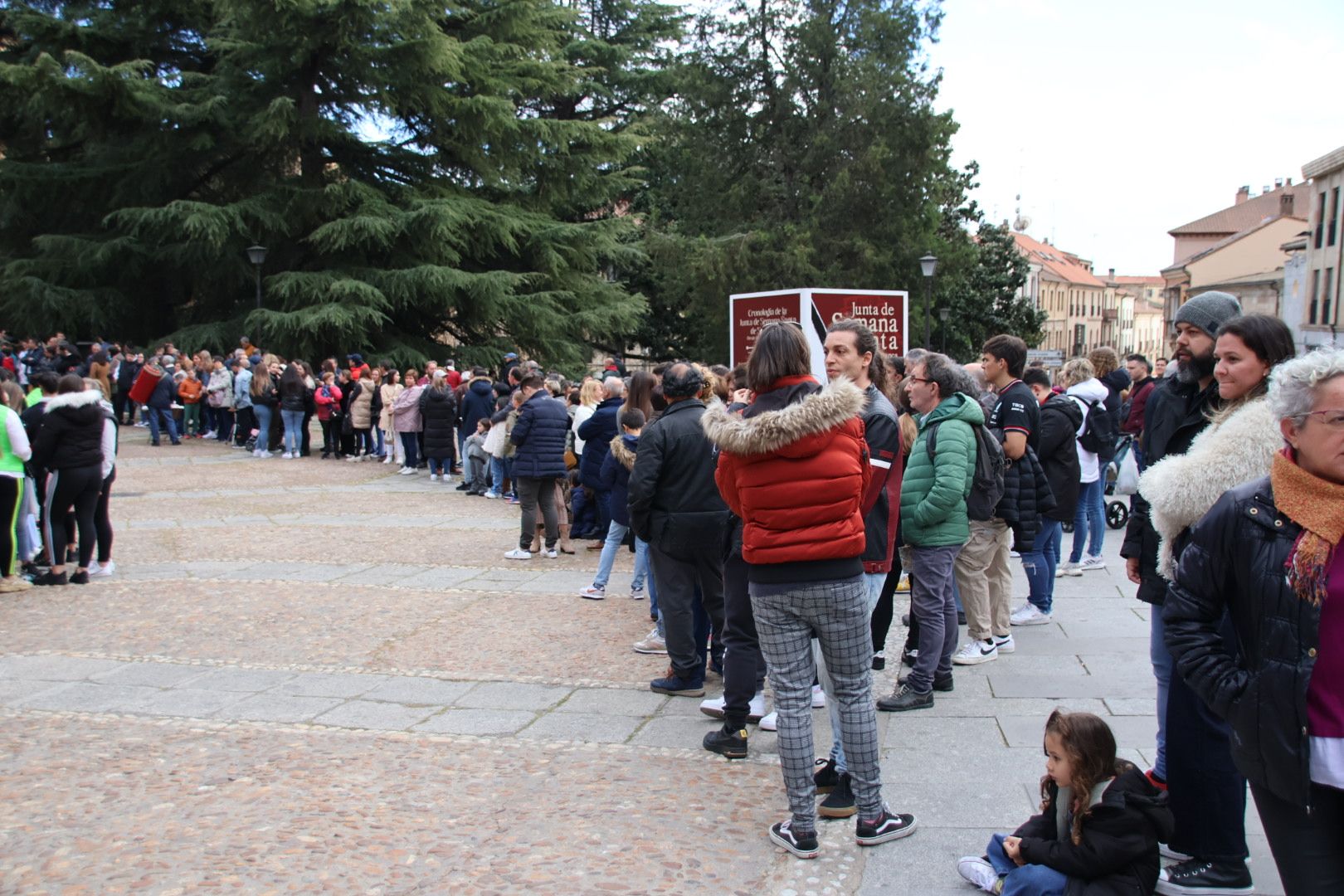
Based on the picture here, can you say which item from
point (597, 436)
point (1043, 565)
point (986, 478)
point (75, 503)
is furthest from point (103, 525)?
point (1043, 565)

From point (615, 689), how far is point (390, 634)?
2.24 metres

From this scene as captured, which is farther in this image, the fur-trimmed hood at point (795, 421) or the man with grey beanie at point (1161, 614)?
the fur-trimmed hood at point (795, 421)

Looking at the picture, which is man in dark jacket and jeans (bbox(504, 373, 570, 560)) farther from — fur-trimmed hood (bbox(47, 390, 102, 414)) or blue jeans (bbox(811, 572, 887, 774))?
blue jeans (bbox(811, 572, 887, 774))

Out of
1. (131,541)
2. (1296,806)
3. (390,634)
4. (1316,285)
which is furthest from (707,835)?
(1316,285)

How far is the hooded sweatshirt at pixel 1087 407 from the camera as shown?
31.3ft

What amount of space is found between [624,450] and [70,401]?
191 inches

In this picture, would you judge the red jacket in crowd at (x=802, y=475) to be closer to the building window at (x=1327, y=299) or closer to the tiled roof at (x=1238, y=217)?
the building window at (x=1327, y=299)

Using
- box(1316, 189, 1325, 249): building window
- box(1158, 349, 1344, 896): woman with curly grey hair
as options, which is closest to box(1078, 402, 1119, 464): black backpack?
box(1158, 349, 1344, 896): woman with curly grey hair

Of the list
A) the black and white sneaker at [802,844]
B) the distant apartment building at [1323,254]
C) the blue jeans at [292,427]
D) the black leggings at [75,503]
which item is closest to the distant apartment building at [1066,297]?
the distant apartment building at [1323,254]

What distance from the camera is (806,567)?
412 centimetres

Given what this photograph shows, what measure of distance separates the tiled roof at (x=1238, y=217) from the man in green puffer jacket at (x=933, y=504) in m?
94.4

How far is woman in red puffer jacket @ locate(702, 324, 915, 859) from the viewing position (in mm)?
4086

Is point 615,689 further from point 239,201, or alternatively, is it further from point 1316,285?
point 1316,285

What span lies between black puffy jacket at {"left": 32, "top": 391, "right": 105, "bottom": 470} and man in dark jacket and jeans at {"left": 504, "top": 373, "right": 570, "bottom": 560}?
3.61 metres
